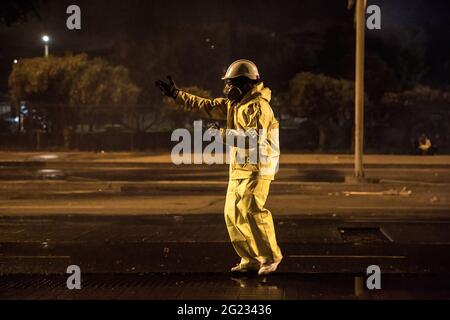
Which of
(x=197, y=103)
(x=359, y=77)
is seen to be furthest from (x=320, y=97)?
(x=197, y=103)

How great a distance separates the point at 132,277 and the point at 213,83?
115 feet

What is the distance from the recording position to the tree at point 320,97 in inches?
1356

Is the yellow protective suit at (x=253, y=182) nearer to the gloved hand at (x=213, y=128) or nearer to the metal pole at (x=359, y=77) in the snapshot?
the gloved hand at (x=213, y=128)

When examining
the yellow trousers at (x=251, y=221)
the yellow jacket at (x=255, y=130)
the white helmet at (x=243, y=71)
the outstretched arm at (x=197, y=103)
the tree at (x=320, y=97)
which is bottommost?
the yellow trousers at (x=251, y=221)

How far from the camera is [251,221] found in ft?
23.4

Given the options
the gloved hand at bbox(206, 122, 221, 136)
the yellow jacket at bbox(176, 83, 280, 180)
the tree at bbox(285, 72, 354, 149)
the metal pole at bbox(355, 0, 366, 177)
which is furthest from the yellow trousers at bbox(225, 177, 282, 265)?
the tree at bbox(285, 72, 354, 149)

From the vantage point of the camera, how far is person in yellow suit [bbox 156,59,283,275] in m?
7.05

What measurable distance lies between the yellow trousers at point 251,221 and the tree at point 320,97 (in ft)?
90.4

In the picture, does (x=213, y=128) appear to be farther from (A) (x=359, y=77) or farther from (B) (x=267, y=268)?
(A) (x=359, y=77)

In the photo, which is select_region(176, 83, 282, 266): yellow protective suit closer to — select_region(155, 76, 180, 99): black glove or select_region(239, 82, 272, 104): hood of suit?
select_region(239, 82, 272, 104): hood of suit

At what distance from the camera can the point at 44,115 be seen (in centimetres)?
3697

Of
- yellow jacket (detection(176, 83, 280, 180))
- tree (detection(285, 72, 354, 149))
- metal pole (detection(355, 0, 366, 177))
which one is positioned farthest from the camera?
tree (detection(285, 72, 354, 149))

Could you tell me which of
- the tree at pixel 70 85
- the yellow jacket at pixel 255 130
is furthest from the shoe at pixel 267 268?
the tree at pixel 70 85

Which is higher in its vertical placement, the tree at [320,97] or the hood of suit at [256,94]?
the tree at [320,97]
